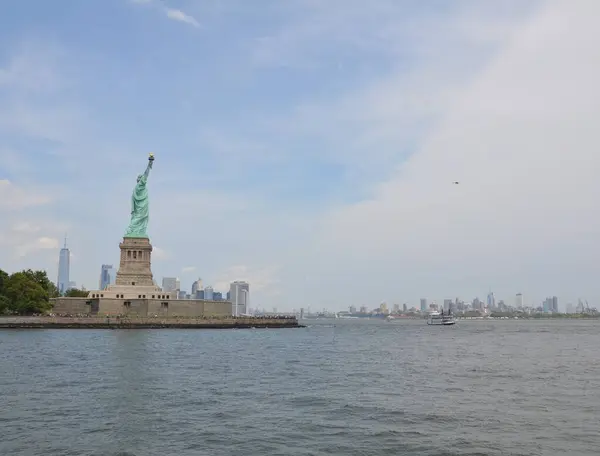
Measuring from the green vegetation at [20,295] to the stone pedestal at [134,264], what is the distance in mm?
12845

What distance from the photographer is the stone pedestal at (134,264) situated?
106125 millimetres

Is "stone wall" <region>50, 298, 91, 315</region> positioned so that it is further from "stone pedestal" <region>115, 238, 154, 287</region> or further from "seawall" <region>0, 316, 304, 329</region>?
"seawall" <region>0, 316, 304, 329</region>

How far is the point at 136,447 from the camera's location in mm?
20562

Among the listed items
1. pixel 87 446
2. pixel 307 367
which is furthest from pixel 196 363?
pixel 87 446

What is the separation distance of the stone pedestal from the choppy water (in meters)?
56.4

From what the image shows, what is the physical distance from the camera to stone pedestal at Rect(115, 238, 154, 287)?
348 feet

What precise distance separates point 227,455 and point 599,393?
22.7 meters

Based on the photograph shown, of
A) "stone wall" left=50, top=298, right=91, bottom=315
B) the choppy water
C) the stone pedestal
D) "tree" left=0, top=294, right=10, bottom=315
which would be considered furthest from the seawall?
the choppy water

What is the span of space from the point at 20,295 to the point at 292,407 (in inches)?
3366

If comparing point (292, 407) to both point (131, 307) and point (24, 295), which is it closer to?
point (131, 307)

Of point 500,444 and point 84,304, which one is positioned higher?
point 84,304

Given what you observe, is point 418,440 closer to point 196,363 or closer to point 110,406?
point 110,406

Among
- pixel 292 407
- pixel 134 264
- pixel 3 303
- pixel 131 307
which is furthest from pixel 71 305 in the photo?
pixel 292 407

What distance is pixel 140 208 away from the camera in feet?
367
